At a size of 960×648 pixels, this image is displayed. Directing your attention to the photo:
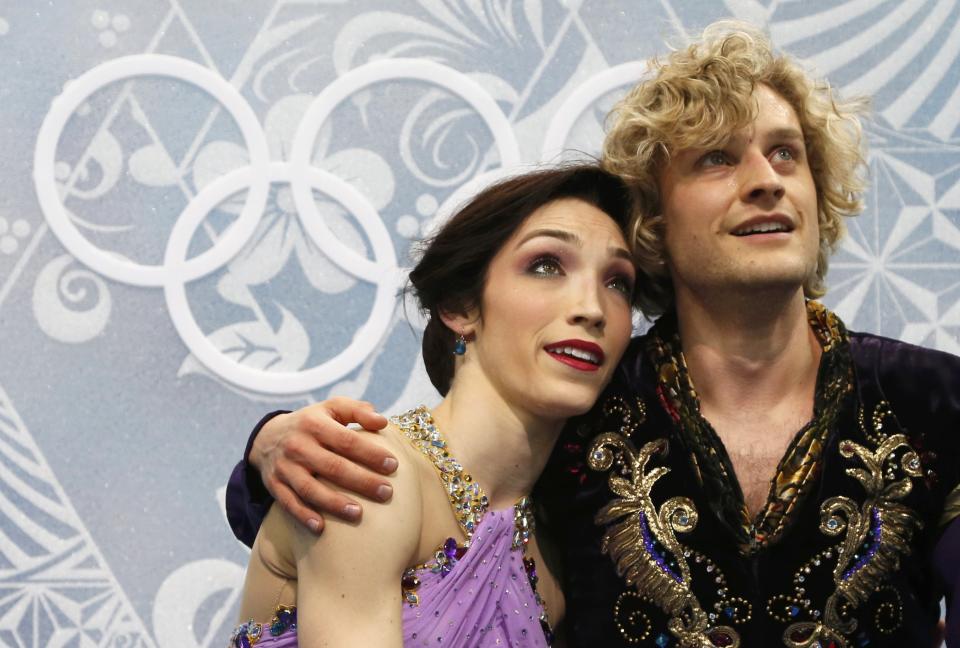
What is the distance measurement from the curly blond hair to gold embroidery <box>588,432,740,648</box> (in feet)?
1.16

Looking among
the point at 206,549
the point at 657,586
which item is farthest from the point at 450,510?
the point at 206,549

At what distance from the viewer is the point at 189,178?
283 cm

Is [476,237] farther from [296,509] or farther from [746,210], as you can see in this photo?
[296,509]

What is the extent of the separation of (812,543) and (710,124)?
73 cm

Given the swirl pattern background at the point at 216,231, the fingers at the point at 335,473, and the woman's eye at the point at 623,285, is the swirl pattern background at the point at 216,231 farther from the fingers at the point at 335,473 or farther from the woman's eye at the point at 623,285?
the fingers at the point at 335,473

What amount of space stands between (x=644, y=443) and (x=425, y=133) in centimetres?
118

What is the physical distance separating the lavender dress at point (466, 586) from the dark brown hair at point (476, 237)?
0.20 metres

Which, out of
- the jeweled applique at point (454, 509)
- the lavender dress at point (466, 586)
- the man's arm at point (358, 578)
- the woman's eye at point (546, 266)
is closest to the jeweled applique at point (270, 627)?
the lavender dress at point (466, 586)

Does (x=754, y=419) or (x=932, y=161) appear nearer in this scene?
(x=754, y=419)

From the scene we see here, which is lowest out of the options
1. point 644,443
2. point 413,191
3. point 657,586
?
point 657,586

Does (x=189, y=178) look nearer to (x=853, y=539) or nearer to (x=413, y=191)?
(x=413, y=191)

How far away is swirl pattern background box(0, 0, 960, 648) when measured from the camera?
2.80 metres

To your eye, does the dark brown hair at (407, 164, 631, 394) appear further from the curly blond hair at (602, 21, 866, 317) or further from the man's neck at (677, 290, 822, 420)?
the man's neck at (677, 290, 822, 420)

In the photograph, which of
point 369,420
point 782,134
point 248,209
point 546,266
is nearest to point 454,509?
point 369,420
